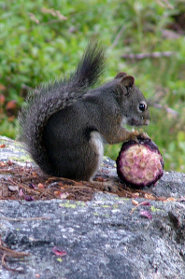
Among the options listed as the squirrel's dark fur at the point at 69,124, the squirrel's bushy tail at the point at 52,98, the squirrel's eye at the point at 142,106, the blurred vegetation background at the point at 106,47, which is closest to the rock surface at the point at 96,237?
the squirrel's dark fur at the point at 69,124

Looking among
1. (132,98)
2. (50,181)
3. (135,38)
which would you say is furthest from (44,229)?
(135,38)

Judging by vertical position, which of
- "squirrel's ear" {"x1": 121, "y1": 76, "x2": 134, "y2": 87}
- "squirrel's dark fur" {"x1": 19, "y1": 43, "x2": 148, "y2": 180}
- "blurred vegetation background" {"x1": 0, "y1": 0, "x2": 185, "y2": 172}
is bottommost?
"blurred vegetation background" {"x1": 0, "y1": 0, "x2": 185, "y2": 172}

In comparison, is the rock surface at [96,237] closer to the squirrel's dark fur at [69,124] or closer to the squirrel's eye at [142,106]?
the squirrel's dark fur at [69,124]

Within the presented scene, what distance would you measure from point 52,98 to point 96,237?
39.7 inches

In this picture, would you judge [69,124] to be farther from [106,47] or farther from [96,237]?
[106,47]

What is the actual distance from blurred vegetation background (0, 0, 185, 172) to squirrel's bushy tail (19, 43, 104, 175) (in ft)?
4.63

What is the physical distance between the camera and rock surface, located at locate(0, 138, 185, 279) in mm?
2113

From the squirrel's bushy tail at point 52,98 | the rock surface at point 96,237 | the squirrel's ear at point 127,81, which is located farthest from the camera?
the squirrel's ear at point 127,81

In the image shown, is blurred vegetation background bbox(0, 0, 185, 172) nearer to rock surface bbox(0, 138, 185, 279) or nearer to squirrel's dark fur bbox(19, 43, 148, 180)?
squirrel's dark fur bbox(19, 43, 148, 180)

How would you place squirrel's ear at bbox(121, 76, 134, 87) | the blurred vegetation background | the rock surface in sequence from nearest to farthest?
the rock surface, squirrel's ear at bbox(121, 76, 134, 87), the blurred vegetation background

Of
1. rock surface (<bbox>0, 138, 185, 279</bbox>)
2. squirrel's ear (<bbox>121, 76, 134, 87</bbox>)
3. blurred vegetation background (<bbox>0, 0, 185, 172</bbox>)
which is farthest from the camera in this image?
blurred vegetation background (<bbox>0, 0, 185, 172</bbox>)

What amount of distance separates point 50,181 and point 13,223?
728 millimetres

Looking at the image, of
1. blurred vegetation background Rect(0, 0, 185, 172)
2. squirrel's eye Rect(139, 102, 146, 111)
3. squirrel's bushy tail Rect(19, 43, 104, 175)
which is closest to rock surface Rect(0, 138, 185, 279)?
squirrel's bushy tail Rect(19, 43, 104, 175)

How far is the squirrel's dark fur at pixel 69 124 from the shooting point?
3055mm
